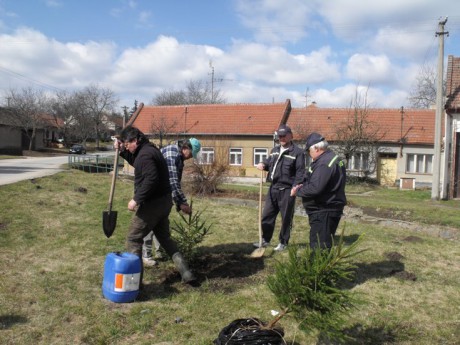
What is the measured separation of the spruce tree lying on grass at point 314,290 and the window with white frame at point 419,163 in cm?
2731

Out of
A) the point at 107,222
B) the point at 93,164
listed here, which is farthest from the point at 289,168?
the point at 93,164

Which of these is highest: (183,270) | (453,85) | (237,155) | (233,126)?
(453,85)

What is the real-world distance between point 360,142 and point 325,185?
952 inches

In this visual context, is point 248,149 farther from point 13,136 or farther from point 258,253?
point 13,136

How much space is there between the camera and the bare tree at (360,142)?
2794cm

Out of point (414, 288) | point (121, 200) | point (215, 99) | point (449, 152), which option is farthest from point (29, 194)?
point (215, 99)

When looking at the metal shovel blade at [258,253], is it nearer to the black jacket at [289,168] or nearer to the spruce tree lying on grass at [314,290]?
the black jacket at [289,168]

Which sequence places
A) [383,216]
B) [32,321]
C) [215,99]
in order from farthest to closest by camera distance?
[215,99] < [383,216] < [32,321]

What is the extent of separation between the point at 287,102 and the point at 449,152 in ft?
52.9

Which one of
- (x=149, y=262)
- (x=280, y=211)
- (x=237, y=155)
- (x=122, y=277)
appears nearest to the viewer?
(x=122, y=277)

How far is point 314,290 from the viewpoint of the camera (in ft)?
11.8

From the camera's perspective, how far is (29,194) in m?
11.2

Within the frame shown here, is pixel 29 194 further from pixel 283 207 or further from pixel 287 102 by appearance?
pixel 287 102

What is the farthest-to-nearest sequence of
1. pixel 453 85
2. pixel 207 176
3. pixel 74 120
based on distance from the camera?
pixel 74 120, pixel 453 85, pixel 207 176
